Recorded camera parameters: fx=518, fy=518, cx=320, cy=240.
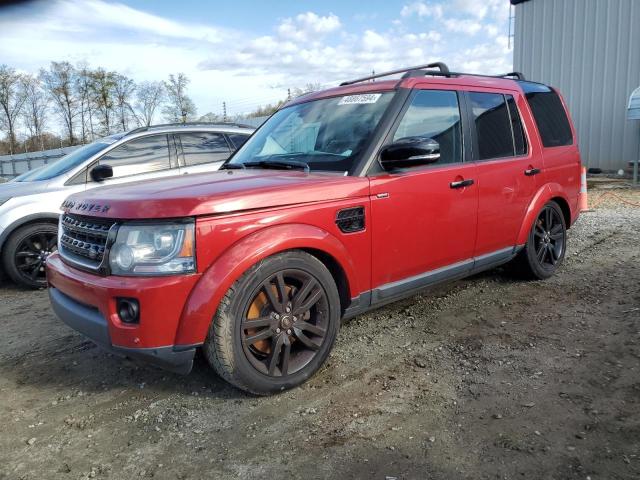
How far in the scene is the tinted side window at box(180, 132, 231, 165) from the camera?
6.81m

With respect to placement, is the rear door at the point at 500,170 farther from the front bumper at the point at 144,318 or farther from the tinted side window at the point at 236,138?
the tinted side window at the point at 236,138

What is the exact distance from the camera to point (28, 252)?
580 centimetres

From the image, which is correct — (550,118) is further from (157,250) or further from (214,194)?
(157,250)

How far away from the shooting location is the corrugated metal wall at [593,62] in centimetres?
1509

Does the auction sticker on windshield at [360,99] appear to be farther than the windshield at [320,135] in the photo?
Yes

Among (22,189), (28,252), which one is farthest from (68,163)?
(28,252)

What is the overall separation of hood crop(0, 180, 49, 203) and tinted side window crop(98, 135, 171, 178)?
701 millimetres

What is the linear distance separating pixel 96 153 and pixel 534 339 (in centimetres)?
519

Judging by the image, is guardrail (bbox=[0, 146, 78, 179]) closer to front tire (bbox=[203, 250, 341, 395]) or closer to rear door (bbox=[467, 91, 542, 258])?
rear door (bbox=[467, 91, 542, 258])

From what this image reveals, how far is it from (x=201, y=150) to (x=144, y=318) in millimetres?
4672

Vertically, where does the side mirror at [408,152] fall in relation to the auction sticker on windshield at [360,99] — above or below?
below

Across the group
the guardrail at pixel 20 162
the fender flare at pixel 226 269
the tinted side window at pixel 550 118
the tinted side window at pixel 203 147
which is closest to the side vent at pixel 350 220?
the fender flare at pixel 226 269

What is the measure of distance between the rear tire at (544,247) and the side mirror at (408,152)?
1.98m

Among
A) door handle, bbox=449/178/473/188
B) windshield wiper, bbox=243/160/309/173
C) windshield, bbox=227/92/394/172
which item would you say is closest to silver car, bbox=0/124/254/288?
windshield, bbox=227/92/394/172
